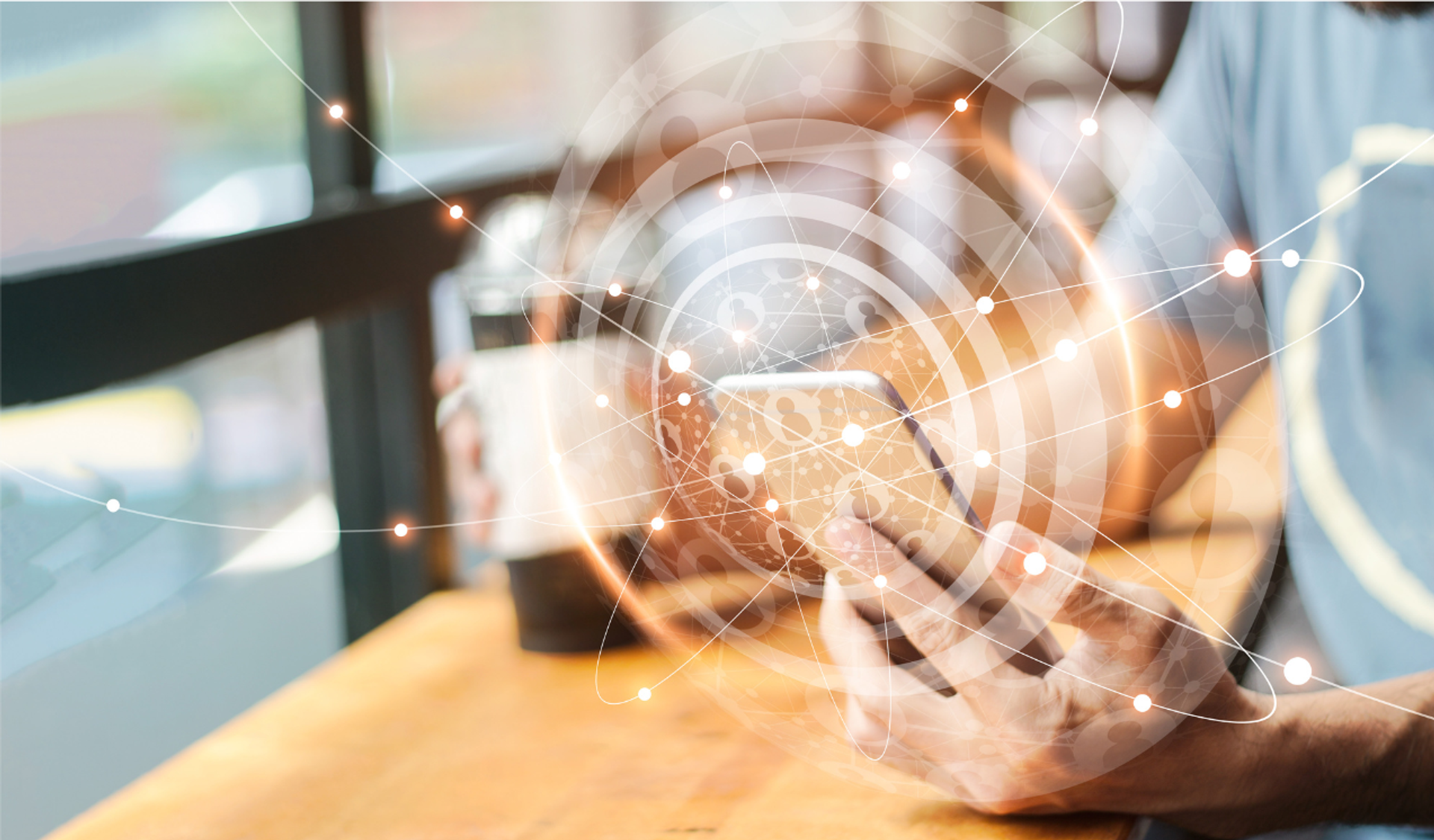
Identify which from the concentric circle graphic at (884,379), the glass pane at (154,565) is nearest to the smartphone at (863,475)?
the concentric circle graphic at (884,379)

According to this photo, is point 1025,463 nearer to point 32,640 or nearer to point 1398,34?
point 1398,34

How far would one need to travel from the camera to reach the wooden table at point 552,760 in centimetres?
29

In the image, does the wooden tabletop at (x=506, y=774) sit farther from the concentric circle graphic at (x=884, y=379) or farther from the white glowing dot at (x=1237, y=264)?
the white glowing dot at (x=1237, y=264)

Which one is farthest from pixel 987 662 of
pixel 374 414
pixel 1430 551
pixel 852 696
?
pixel 374 414

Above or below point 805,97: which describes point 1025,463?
below

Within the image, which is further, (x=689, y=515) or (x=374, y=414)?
(x=374, y=414)

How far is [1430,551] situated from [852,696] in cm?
26

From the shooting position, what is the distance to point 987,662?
0.91 ft

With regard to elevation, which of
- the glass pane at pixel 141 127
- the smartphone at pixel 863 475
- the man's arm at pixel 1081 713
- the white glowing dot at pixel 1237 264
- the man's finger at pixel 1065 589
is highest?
the glass pane at pixel 141 127

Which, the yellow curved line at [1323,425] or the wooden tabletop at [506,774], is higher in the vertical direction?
the yellow curved line at [1323,425]

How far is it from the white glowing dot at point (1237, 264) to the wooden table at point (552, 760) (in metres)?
0.08

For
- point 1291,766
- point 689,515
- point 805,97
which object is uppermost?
point 805,97

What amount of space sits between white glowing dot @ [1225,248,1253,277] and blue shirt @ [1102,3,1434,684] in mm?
11

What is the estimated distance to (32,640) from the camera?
339 millimetres
